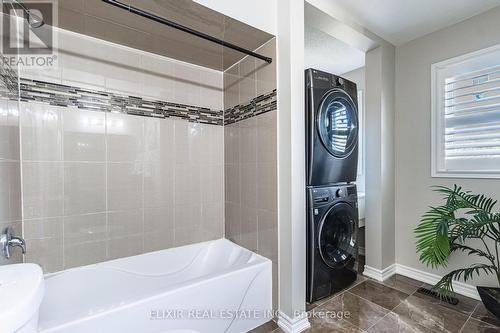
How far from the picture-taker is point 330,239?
2.12 m

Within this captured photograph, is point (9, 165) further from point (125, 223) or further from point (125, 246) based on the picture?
point (125, 246)

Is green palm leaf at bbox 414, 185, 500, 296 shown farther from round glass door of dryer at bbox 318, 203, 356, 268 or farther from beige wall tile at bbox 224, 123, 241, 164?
beige wall tile at bbox 224, 123, 241, 164

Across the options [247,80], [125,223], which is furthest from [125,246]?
[247,80]

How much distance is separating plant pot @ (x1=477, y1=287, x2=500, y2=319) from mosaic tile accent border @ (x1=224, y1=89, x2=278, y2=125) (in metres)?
2.00

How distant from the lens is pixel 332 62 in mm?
2977

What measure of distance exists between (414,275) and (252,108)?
2267mm

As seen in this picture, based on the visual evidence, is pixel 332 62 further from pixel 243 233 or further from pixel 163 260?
pixel 163 260

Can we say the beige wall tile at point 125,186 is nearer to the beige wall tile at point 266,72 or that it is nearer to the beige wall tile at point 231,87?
the beige wall tile at point 231,87

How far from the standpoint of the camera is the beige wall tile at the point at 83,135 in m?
1.73

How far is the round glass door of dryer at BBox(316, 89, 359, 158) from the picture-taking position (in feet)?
6.40

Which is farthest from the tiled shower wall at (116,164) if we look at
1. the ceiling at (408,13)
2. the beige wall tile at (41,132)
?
the ceiling at (408,13)

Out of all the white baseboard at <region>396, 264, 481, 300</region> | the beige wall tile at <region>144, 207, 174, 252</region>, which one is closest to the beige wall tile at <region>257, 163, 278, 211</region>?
the beige wall tile at <region>144, 207, 174, 252</region>

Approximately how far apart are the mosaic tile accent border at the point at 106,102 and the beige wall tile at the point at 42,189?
1.47ft

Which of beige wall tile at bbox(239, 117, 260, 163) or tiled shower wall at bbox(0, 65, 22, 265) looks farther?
beige wall tile at bbox(239, 117, 260, 163)
